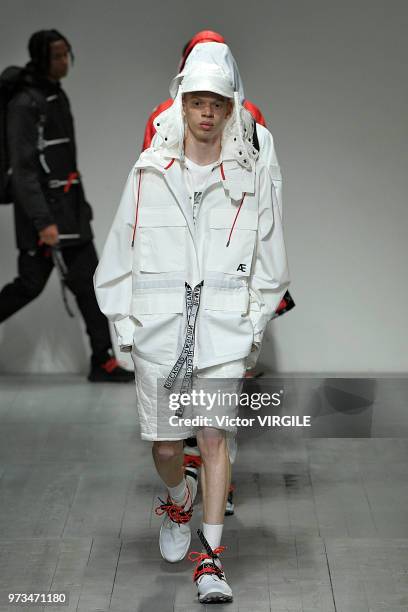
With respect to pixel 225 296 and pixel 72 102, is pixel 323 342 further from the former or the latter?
pixel 225 296

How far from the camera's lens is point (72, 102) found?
6699 mm

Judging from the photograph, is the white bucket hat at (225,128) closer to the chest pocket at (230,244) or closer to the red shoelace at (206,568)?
the chest pocket at (230,244)

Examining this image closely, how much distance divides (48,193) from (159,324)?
2.76m

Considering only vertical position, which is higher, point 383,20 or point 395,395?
point 383,20

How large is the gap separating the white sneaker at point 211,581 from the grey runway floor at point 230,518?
3 centimetres

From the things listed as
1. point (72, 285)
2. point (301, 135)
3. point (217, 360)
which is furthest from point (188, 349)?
point (301, 135)

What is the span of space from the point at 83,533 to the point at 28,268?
Answer: 2.31 metres

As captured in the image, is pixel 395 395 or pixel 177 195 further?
pixel 395 395

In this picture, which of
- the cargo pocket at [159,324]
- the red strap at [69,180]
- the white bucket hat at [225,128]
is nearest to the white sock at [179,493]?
the cargo pocket at [159,324]

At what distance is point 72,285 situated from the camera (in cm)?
650

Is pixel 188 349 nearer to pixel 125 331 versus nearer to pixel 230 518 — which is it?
pixel 125 331

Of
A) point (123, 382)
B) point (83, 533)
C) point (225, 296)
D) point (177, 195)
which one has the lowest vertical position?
point (123, 382)

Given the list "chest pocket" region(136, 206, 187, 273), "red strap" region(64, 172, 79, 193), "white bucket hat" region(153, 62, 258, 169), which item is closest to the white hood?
"white bucket hat" region(153, 62, 258, 169)

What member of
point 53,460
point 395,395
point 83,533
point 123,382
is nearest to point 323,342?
point 395,395
